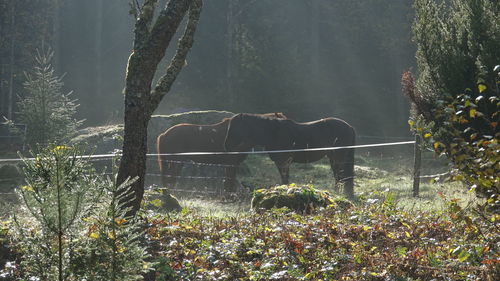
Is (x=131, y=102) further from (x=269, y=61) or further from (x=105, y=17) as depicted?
(x=105, y=17)

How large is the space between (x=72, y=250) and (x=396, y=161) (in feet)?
69.2

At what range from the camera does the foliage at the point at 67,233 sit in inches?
125

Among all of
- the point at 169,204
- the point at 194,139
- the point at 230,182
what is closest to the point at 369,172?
the point at 194,139

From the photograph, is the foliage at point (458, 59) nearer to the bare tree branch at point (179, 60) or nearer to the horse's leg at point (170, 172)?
the bare tree branch at point (179, 60)

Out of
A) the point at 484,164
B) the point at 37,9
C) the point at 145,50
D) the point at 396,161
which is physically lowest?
the point at 396,161

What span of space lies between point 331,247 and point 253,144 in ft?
36.2

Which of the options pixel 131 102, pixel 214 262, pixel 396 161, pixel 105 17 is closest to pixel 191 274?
pixel 214 262

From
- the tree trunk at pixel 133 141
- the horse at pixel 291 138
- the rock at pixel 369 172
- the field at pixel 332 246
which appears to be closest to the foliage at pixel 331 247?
the field at pixel 332 246

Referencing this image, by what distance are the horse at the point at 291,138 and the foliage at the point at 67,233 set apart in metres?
12.6

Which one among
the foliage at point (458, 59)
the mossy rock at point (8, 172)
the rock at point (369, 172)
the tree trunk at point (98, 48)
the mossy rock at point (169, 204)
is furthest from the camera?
the tree trunk at point (98, 48)

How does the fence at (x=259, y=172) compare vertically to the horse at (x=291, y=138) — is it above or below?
below

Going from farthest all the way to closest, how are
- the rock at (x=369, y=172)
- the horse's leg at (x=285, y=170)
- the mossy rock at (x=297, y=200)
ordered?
the rock at (x=369, y=172) → the horse's leg at (x=285, y=170) → the mossy rock at (x=297, y=200)

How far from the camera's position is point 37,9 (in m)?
36.5

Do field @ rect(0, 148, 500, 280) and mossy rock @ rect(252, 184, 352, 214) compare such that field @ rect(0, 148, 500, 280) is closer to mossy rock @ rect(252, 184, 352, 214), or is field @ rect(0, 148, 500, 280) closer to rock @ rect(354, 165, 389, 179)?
mossy rock @ rect(252, 184, 352, 214)
